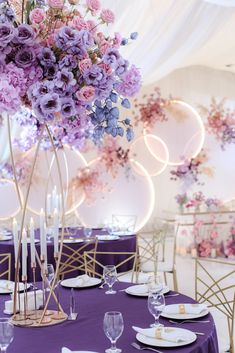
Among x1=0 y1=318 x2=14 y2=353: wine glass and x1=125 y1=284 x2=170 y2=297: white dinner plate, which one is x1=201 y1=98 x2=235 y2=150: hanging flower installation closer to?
x1=125 y1=284 x2=170 y2=297: white dinner plate

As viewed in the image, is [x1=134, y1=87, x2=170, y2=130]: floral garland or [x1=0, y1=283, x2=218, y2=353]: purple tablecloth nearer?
[x1=0, y1=283, x2=218, y2=353]: purple tablecloth

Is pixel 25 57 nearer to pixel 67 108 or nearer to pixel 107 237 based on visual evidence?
pixel 67 108

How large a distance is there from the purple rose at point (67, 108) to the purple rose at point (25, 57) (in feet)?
0.72

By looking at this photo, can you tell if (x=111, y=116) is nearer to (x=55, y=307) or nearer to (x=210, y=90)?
(x=55, y=307)

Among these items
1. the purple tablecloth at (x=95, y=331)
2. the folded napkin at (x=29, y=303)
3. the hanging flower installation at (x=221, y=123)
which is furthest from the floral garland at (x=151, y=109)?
the folded napkin at (x=29, y=303)

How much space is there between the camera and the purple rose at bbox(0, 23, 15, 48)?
1971mm

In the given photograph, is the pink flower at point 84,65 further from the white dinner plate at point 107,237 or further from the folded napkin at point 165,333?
the white dinner plate at point 107,237

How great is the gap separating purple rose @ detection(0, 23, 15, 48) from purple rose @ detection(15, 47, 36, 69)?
8 cm

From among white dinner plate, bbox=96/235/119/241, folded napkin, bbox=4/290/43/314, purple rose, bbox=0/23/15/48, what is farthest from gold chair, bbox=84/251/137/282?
purple rose, bbox=0/23/15/48

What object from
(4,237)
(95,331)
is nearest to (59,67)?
(95,331)

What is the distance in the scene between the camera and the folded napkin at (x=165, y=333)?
2.07m

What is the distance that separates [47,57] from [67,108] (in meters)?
0.23

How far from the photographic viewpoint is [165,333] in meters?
2.14

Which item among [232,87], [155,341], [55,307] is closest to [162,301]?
[155,341]
